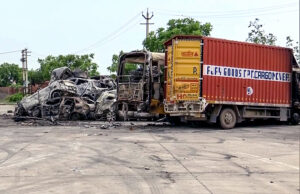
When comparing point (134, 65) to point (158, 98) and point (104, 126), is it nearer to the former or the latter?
point (158, 98)

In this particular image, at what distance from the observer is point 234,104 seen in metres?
16.5

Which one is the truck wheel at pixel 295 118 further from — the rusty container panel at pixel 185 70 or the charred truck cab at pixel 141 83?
the charred truck cab at pixel 141 83

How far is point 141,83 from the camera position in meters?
16.1

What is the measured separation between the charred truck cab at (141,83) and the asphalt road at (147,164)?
303 cm

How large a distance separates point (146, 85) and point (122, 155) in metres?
7.06

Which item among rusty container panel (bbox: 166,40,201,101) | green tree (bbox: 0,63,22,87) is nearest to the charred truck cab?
rusty container panel (bbox: 166,40,201,101)

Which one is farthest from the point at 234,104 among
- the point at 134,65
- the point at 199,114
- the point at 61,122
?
the point at 61,122

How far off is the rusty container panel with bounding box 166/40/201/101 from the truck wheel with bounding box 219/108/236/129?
1478 millimetres

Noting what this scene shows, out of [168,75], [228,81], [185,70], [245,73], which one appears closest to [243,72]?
[245,73]

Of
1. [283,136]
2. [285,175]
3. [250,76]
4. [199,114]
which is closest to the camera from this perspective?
[285,175]

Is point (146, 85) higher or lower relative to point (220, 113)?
higher

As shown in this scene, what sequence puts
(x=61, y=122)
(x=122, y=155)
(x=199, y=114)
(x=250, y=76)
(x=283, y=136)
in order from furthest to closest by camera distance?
(x=61, y=122), (x=250, y=76), (x=199, y=114), (x=283, y=136), (x=122, y=155)

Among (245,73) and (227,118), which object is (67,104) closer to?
(227,118)

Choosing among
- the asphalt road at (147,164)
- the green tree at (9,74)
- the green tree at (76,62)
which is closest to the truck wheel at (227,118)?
the asphalt road at (147,164)
